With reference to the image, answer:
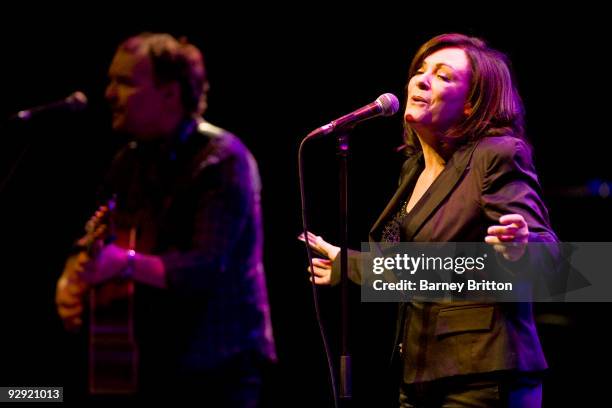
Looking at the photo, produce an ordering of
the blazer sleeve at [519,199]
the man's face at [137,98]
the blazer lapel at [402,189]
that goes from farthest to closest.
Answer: the man's face at [137,98] → the blazer lapel at [402,189] → the blazer sleeve at [519,199]

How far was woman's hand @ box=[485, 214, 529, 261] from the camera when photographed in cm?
Result: 176

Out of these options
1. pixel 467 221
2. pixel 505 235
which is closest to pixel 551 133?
pixel 467 221

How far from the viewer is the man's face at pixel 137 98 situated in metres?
2.95

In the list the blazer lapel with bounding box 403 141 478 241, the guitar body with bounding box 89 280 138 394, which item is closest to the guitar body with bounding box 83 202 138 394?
the guitar body with bounding box 89 280 138 394

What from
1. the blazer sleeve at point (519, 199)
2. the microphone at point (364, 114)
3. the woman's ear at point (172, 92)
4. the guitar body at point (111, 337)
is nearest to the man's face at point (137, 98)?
the woman's ear at point (172, 92)

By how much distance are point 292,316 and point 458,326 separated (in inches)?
88.0

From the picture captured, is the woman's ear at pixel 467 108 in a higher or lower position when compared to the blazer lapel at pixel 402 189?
higher

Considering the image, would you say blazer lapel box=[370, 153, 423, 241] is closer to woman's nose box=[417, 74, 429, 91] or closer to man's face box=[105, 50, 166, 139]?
woman's nose box=[417, 74, 429, 91]

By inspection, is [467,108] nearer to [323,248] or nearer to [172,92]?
[323,248]

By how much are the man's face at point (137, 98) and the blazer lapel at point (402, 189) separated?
3.57ft

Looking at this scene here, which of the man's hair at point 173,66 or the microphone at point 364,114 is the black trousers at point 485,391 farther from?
the man's hair at point 173,66

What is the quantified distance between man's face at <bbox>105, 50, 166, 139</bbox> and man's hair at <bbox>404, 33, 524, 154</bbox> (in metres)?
1.20

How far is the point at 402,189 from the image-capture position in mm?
2484

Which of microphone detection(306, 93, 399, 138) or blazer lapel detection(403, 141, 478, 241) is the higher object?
microphone detection(306, 93, 399, 138)
